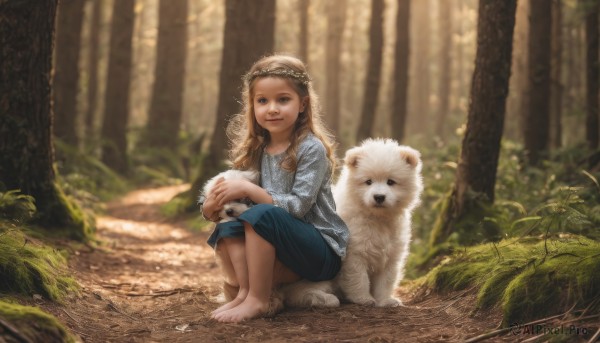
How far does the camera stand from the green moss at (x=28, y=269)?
155 inches

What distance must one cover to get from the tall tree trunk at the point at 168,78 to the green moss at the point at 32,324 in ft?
57.8

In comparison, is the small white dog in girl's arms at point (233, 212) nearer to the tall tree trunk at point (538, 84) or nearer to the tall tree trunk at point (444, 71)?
the tall tree trunk at point (538, 84)

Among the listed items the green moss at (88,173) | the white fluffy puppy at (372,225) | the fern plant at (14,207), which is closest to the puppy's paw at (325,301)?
the white fluffy puppy at (372,225)

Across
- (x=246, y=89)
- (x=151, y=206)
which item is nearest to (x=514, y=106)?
(x=151, y=206)

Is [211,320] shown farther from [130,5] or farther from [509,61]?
[130,5]

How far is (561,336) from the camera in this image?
297 centimetres

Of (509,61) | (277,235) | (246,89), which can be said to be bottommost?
(277,235)

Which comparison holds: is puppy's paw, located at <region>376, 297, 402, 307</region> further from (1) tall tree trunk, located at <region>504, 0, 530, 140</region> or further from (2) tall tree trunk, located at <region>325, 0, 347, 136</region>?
(2) tall tree trunk, located at <region>325, 0, 347, 136</region>

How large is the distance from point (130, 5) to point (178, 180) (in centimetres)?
572

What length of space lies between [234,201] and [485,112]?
10.9 feet

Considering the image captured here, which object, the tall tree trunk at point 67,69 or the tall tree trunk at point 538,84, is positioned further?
the tall tree trunk at point 67,69

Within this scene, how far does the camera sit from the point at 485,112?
632 cm

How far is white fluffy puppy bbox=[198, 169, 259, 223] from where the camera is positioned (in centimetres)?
429

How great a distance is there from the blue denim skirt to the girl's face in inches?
29.7
